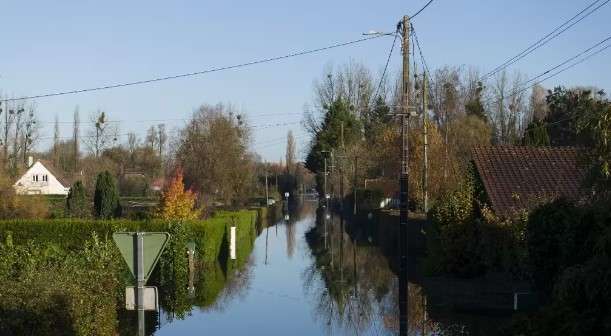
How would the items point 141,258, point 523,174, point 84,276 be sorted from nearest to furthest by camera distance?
point 141,258
point 84,276
point 523,174

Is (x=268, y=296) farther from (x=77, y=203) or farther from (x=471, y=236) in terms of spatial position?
(x=77, y=203)

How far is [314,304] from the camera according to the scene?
21750 mm

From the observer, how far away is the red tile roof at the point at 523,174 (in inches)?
993

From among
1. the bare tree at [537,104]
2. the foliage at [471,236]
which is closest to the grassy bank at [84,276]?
the foliage at [471,236]

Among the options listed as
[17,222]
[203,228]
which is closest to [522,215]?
[203,228]

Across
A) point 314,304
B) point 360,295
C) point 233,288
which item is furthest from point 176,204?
point 314,304

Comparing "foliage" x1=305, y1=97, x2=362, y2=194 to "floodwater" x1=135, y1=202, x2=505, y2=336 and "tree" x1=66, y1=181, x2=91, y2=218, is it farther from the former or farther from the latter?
"floodwater" x1=135, y1=202, x2=505, y2=336

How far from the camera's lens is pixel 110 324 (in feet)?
46.2

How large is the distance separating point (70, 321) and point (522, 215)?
1292 cm

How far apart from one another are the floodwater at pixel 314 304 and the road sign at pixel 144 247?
26.7ft

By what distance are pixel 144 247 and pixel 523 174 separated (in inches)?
791

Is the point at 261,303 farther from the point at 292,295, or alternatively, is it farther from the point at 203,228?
the point at 203,228

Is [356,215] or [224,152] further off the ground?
[224,152]

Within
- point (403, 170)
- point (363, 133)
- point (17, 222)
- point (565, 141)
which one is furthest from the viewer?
point (363, 133)
